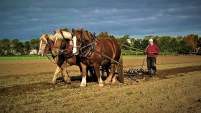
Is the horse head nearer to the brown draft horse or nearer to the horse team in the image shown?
the horse team

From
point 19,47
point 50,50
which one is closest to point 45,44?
point 50,50

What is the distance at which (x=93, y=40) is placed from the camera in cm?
1588

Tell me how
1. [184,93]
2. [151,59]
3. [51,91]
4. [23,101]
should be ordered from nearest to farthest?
[23,101] < [184,93] < [51,91] < [151,59]

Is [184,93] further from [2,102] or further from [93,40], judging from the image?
[2,102]

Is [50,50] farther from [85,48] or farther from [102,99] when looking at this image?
[102,99]

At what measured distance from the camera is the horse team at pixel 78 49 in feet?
50.5

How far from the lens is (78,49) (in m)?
15.2

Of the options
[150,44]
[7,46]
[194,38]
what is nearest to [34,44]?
[7,46]

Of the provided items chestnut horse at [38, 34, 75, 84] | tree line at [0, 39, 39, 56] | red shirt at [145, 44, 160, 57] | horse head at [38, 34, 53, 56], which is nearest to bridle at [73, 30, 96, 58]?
chestnut horse at [38, 34, 75, 84]

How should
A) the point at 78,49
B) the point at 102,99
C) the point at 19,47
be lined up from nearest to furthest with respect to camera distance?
the point at 102,99 → the point at 78,49 → the point at 19,47

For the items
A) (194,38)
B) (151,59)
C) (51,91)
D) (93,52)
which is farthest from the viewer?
(194,38)

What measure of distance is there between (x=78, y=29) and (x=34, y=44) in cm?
12694

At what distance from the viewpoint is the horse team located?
15.4m

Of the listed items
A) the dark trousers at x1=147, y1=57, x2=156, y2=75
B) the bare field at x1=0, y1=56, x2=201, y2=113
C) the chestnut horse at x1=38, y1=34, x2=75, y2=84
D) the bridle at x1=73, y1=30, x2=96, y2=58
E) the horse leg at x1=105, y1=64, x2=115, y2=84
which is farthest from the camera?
the dark trousers at x1=147, y1=57, x2=156, y2=75
